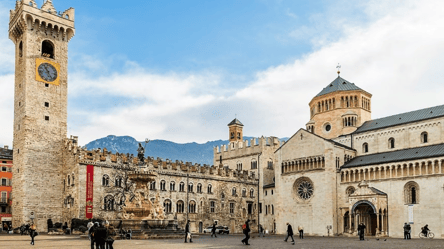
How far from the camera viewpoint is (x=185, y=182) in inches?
2795

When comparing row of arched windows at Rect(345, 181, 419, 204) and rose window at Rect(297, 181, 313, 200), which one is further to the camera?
rose window at Rect(297, 181, 313, 200)

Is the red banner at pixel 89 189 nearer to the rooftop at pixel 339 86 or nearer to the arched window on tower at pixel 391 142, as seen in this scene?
the rooftop at pixel 339 86

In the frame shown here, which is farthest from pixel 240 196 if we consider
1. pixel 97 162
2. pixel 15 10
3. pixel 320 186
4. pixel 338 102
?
pixel 15 10

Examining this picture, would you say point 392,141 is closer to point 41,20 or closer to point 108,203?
point 108,203

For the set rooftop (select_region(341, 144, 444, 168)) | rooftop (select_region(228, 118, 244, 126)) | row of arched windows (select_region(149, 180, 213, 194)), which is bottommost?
row of arched windows (select_region(149, 180, 213, 194))

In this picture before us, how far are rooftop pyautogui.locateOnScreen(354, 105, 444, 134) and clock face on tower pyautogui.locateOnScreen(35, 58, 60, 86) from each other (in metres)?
44.6

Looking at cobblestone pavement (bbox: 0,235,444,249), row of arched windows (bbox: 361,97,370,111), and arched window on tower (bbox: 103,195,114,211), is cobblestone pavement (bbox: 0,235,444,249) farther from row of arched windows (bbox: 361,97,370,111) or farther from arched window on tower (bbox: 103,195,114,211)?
row of arched windows (bbox: 361,97,370,111)

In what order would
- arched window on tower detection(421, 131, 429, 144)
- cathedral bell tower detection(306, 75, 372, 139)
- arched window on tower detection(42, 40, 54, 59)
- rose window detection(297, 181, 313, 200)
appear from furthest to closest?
cathedral bell tower detection(306, 75, 372, 139) → rose window detection(297, 181, 313, 200) → arched window on tower detection(42, 40, 54, 59) → arched window on tower detection(421, 131, 429, 144)

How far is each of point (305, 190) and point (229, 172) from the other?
1427 cm

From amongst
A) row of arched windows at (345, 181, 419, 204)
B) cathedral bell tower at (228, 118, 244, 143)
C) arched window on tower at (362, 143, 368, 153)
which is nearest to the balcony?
cathedral bell tower at (228, 118, 244, 143)

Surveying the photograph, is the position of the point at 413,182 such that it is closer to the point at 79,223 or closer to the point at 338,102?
the point at 338,102

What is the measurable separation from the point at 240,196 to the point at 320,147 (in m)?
18.1

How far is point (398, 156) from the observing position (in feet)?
200

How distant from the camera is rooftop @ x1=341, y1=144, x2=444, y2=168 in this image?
56875 millimetres
